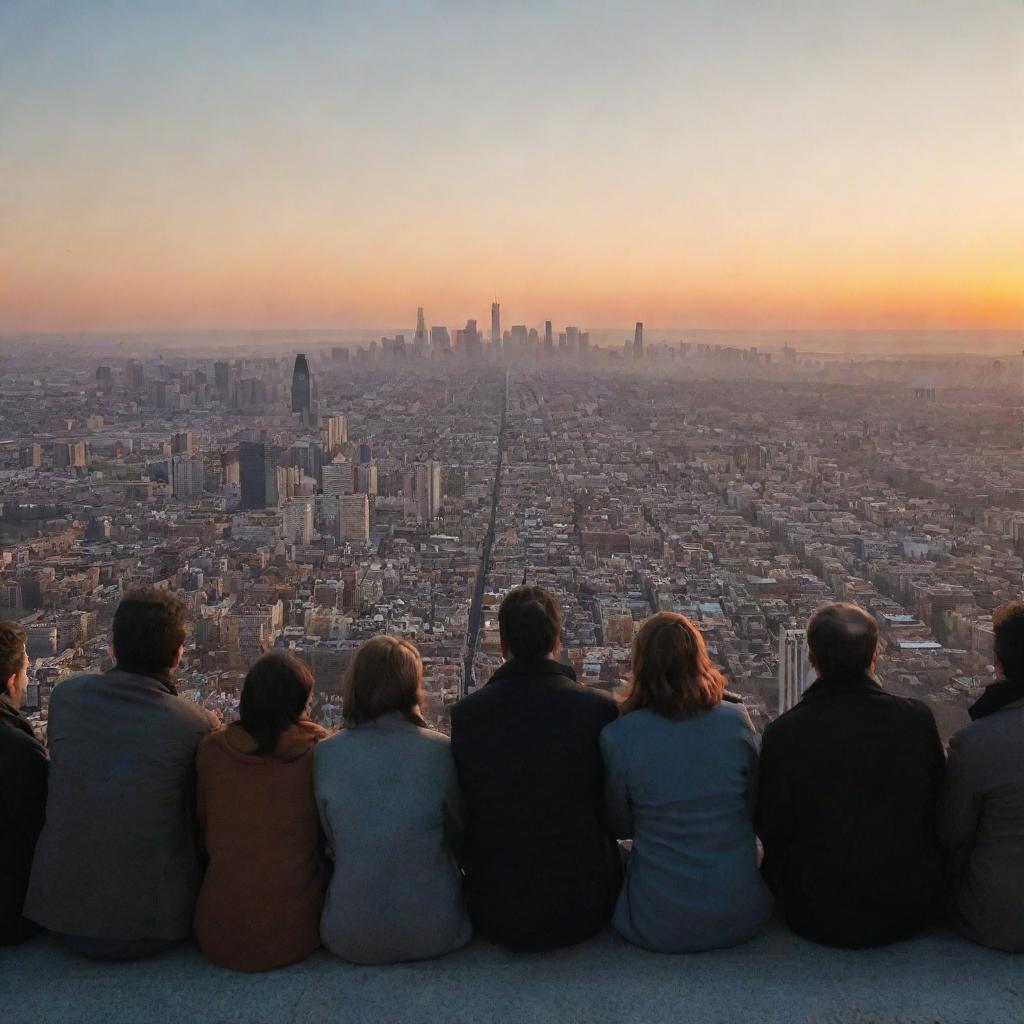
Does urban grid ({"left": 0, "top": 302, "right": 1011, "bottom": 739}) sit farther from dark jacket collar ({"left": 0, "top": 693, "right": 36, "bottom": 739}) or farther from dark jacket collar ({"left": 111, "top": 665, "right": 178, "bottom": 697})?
dark jacket collar ({"left": 0, "top": 693, "right": 36, "bottom": 739})

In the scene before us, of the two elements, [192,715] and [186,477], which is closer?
[192,715]

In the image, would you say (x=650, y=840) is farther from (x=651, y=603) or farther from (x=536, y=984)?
(x=651, y=603)

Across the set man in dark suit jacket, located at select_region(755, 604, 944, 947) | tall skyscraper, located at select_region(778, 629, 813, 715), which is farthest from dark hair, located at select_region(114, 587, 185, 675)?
tall skyscraper, located at select_region(778, 629, 813, 715)

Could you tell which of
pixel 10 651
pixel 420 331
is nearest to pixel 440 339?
pixel 420 331

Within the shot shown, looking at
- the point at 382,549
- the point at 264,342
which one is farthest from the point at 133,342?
the point at 382,549

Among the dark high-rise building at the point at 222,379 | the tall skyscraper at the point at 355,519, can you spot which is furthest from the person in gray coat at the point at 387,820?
the dark high-rise building at the point at 222,379

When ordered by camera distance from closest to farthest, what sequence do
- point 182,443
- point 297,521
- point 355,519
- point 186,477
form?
1. point 297,521
2. point 355,519
3. point 186,477
4. point 182,443

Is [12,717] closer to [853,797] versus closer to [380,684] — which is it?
[380,684]
